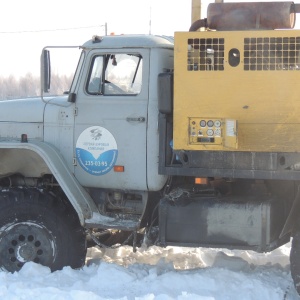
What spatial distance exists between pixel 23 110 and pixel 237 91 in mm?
2403

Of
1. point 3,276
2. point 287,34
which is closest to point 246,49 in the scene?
point 287,34

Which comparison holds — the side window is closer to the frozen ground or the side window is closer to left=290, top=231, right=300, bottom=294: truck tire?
the frozen ground

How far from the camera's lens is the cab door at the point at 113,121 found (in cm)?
569

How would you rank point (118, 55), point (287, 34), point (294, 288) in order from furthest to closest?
point (118, 55), point (294, 288), point (287, 34)

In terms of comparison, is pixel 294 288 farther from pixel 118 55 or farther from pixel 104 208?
pixel 118 55

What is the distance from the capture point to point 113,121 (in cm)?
574

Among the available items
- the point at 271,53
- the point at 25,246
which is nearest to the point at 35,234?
the point at 25,246

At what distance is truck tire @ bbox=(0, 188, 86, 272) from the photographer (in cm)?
588

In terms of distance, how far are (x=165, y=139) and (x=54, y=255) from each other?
1.68 m

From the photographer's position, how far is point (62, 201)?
6035 mm

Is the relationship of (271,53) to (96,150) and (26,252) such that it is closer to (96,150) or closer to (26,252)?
(96,150)

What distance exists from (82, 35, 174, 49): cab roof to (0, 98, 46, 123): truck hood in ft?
2.67

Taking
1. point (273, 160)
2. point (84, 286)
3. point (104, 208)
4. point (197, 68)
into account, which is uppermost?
point (197, 68)

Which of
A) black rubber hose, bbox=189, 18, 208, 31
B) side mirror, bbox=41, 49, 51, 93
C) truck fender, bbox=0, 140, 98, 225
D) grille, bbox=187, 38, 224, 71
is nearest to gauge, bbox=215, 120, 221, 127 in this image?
grille, bbox=187, 38, 224, 71
